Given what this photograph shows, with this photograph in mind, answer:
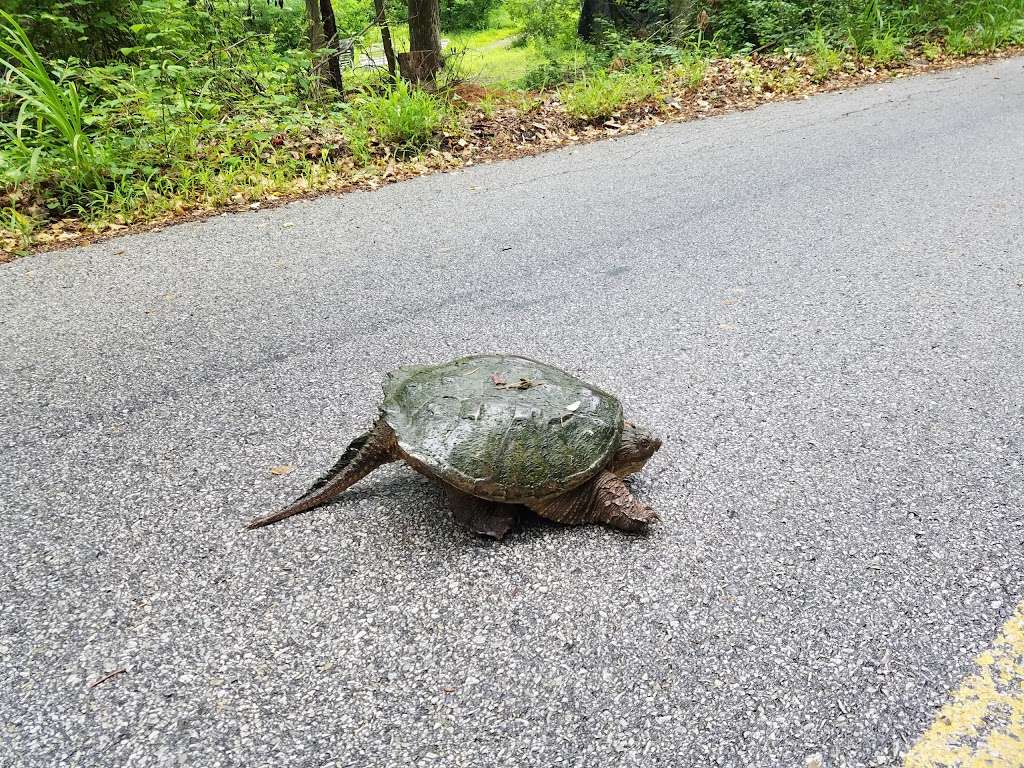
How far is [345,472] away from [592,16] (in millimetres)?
14371

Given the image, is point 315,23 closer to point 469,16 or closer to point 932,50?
point 932,50

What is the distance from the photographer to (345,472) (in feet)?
6.83

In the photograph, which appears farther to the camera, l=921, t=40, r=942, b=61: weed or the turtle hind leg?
l=921, t=40, r=942, b=61: weed

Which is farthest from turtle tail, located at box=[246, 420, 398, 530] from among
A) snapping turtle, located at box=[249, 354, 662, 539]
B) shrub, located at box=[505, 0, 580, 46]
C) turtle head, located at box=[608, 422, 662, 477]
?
shrub, located at box=[505, 0, 580, 46]

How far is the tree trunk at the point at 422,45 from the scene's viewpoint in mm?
7234

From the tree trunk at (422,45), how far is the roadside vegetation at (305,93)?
0.03 m

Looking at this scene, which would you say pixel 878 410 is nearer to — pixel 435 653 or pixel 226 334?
pixel 435 653

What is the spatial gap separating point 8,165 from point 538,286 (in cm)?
415

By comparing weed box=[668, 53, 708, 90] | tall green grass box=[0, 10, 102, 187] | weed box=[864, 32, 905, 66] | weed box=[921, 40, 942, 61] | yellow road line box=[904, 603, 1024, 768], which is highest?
tall green grass box=[0, 10, 102, 187]

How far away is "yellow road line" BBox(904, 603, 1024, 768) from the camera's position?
1.37 metres

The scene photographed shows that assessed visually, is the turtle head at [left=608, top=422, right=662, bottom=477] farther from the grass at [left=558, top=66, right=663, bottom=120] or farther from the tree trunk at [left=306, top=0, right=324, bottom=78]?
the tree trunk at [left=306, top=0, right=324, bottom=78]

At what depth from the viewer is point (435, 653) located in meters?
1.66

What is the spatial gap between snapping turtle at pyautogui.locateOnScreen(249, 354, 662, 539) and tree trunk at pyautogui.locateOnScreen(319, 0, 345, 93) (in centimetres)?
698

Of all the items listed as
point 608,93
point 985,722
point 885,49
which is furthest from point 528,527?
point 885,49
